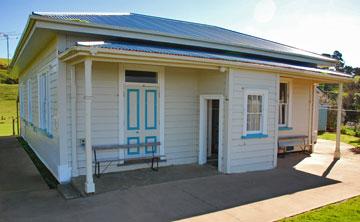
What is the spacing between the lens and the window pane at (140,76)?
24.8 ft

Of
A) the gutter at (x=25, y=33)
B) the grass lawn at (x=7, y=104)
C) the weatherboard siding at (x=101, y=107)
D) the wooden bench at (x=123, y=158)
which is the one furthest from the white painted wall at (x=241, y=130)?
the grass lawn at (x=7, y=104)

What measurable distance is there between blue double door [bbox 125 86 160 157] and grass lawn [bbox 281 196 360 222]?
4.31 metres

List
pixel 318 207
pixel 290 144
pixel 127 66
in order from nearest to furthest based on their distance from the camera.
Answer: pixel 318 207, pixel 127 66, pixel 290 144

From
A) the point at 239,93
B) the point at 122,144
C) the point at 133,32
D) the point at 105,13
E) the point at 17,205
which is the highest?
the point at 105,13

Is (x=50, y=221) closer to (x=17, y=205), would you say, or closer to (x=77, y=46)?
(x=17, y=205)

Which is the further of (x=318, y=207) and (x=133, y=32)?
(x=133, y=32)

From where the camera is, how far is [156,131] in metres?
8.03

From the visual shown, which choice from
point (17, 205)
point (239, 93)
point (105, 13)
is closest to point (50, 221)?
point (17, 205)

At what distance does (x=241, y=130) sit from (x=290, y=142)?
3878mm

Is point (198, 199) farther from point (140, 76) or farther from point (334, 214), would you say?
point (140, 76)

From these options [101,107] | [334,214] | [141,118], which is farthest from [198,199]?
[101,107]

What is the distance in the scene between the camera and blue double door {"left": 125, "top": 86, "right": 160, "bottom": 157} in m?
7.62

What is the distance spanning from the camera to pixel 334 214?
4867 mm

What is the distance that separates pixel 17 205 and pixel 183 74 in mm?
5259
